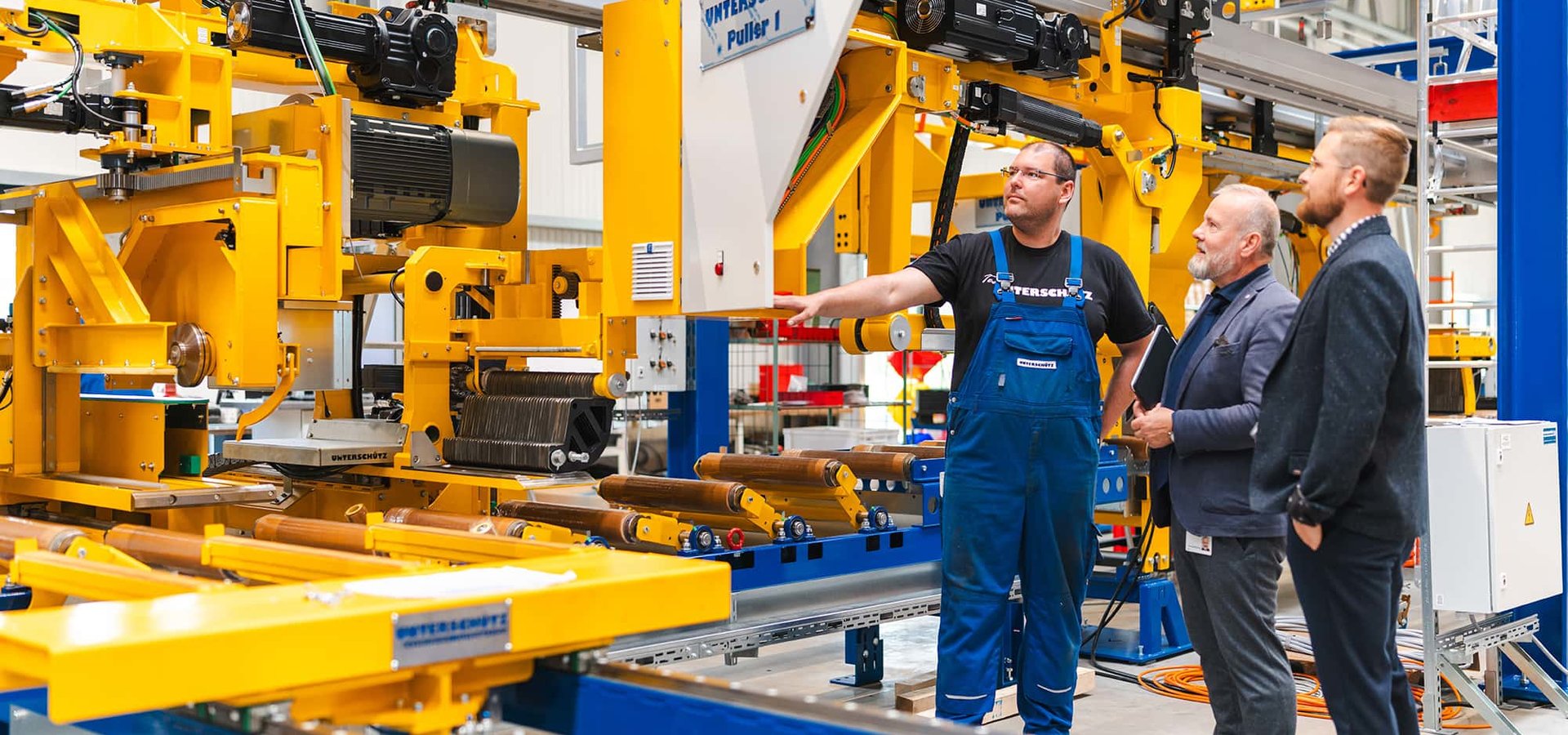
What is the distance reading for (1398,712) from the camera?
10.6 feet

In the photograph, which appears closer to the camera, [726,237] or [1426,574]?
[726,237]

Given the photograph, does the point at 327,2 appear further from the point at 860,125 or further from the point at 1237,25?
the point at 1237,25

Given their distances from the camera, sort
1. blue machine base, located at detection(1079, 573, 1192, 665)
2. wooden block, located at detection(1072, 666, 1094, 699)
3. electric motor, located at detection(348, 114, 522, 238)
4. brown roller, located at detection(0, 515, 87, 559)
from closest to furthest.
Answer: brown roller, located at detection(0, 515, 87, 559) < electric motor, located at detection(348, 114, 522, 238) < wooden block, located at detection(1072, 666, 1094, 699) < blue machine base, located at detection(1079, 573, 1192, 665)

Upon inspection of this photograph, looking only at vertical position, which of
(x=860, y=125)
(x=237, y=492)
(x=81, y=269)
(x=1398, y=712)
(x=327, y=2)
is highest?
(x=327, y=2)

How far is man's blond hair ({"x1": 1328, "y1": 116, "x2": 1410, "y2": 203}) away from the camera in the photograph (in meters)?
2.99

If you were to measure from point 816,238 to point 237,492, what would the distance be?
6.37ft

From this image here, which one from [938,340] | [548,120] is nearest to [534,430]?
[938,340]

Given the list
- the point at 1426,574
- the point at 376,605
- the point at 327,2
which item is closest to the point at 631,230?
the point at 327,2

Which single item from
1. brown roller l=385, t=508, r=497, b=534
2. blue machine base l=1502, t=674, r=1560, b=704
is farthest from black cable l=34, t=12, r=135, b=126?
blue machine base l=1502, t=674, r=1560, b=704

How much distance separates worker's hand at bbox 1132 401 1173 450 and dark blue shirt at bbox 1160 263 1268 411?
9 cm

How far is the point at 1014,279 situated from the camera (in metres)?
4.04

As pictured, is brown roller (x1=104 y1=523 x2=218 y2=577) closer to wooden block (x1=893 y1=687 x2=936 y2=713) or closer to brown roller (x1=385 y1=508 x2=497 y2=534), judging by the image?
brown roller (x1=385 y1=508 x2=497 y2=534)

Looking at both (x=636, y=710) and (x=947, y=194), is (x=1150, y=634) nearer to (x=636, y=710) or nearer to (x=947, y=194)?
(x=947, y=194)

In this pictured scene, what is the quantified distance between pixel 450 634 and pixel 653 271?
1992 mm
